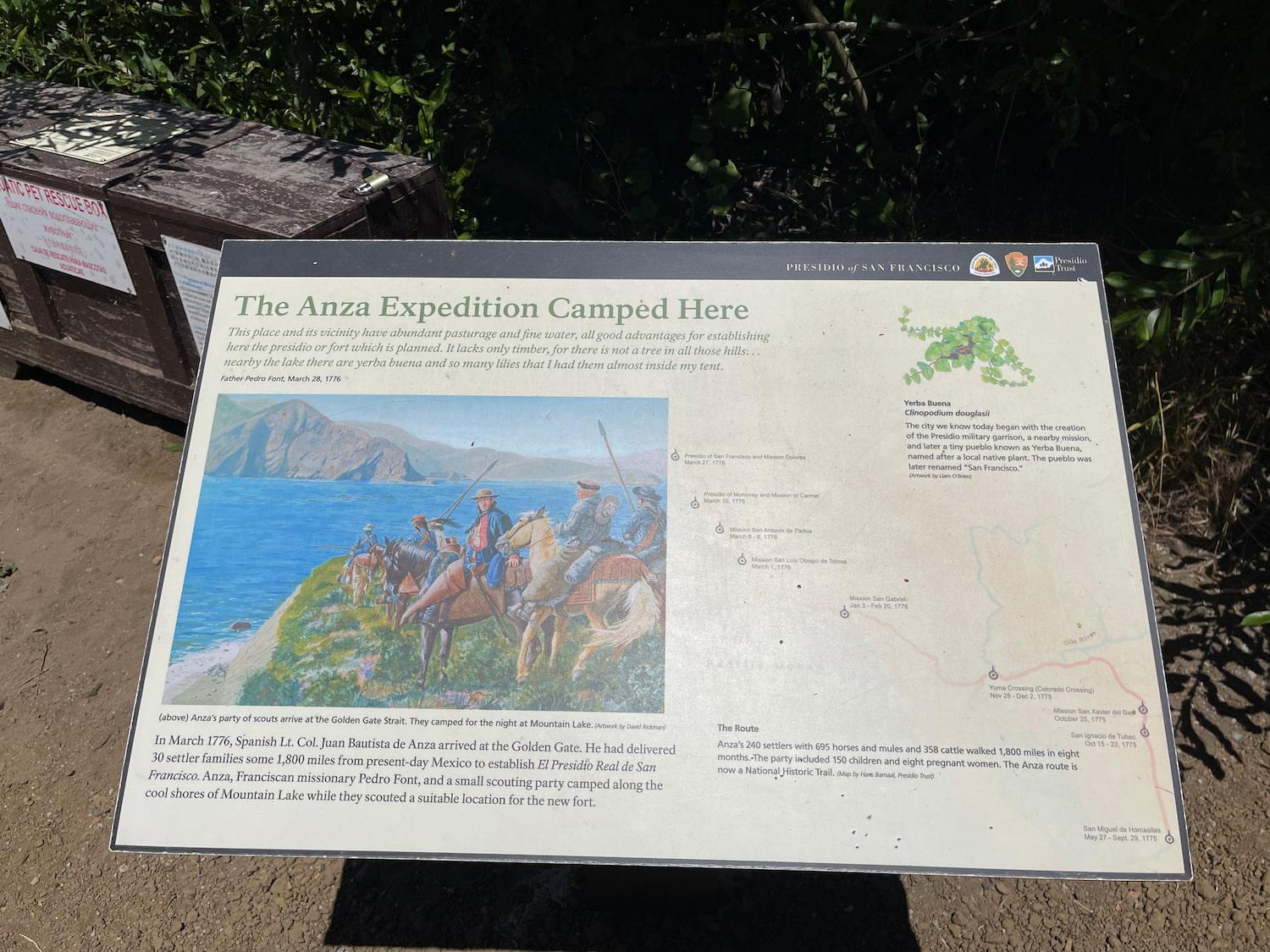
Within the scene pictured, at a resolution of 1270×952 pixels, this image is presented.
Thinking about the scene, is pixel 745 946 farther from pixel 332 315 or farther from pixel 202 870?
pixel 332 315

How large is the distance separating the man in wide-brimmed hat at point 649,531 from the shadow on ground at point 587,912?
38.5 inches

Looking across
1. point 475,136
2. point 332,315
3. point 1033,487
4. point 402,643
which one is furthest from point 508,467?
point 475,136

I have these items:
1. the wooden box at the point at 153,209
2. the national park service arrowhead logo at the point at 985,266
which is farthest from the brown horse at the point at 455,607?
the wooden box at the point at 153,209

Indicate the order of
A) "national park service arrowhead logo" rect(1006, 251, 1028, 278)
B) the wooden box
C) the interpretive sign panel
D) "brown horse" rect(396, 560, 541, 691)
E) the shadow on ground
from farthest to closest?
the wooden box → the shadow on ground → "national park service arrowhead logo" rect(1006, 251, 1028, 278) → "brown horse" rect(396, 560, 541, 691) → the interpretive sign panel

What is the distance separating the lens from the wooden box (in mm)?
2791

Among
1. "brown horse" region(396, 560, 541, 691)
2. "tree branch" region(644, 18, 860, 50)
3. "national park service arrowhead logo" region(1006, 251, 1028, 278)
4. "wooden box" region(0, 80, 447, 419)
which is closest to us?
"brown horse" region(396, 560, 541, 691)

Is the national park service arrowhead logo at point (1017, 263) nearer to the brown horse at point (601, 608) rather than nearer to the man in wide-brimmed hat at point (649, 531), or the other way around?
the man in wide-brimmed hat at point (649, 531)

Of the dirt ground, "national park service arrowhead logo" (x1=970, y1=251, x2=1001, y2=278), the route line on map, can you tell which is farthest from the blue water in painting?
the dirt ground

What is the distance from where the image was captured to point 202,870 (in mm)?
2508

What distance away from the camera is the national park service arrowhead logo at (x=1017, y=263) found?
1829 millimetres

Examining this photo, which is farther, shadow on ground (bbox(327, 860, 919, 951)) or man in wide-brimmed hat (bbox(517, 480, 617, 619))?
shadow on ground (bbox(327, 860, 919, 951))

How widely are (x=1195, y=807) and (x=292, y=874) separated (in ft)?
8.24

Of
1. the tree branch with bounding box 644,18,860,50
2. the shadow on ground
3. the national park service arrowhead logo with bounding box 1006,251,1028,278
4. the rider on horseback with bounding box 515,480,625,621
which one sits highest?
the tree branch with bounding box 644,18,860,50

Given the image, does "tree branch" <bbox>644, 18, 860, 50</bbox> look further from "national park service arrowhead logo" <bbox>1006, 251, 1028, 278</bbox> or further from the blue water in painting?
the blue water in painting
